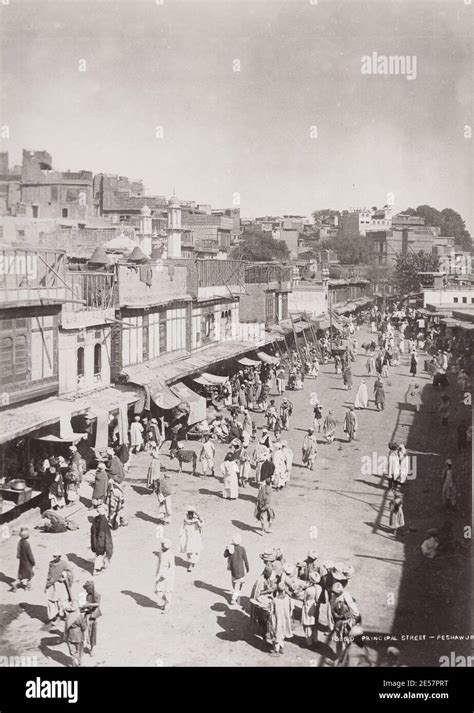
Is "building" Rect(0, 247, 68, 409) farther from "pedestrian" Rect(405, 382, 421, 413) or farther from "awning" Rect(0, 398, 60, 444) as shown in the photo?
"pedestrian" Rect(405, 382, 421, 413)

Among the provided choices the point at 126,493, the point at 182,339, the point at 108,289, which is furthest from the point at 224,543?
the point at 182,339

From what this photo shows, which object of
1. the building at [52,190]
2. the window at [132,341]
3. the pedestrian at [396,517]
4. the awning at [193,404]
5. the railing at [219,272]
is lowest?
the pedestrian at [396,517]

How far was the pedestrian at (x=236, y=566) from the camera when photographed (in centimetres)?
1265

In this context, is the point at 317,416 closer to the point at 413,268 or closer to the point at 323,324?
the point at 323,324

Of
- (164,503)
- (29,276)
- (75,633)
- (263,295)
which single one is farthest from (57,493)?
(263,295)

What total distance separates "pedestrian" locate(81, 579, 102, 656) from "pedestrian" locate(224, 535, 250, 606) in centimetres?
252

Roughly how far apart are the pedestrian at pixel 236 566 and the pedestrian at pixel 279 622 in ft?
4.56

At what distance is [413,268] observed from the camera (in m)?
84.3

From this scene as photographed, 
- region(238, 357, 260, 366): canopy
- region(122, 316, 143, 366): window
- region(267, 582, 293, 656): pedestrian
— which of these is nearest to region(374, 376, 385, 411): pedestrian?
region(238, 357, 260, 366): canopy

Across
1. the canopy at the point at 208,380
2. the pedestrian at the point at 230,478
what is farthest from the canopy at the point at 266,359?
the pedestrian at the point at 230,478

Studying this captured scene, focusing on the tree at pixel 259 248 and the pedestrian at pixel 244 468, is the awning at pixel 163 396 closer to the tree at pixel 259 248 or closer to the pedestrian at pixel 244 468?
the pedestrian at pixel 244 468

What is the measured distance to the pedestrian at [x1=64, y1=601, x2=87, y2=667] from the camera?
Answer: 34.6 ft

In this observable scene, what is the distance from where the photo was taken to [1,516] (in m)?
16.1
